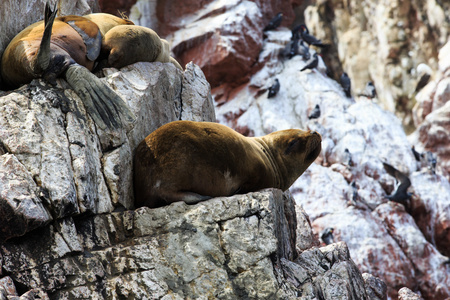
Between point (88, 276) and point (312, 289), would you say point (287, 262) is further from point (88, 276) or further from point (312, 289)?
point (88, 276)

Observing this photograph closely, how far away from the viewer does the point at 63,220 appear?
12.1ft

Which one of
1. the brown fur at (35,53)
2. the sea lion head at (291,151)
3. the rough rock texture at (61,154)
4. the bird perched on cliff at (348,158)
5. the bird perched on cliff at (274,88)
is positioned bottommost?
the bird perched on cliff at (348,158)

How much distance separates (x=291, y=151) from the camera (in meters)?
5.70

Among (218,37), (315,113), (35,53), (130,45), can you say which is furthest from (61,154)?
(218,37)

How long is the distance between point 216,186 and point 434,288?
426 inches

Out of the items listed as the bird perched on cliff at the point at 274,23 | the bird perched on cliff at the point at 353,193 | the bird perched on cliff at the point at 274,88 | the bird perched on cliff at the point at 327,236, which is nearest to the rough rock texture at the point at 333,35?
the bird perched on cliff at the point at 274,23

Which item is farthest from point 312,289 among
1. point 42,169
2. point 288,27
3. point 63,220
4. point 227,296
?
point 288,27

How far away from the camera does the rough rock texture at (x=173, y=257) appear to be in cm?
350

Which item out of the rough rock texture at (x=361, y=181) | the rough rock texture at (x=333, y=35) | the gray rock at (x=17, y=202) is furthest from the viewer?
the rough rock texture at (x=333, y=35)

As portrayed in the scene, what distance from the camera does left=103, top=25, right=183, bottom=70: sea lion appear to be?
5277mm

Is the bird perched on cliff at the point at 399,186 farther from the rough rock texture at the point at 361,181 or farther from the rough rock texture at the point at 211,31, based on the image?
the rough rock texture at the point at 211,31

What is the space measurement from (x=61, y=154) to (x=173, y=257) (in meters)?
1.17

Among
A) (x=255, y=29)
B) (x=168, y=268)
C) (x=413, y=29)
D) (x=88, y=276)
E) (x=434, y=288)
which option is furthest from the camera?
(x=413, y=29)

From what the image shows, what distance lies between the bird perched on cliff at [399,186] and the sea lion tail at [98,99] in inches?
428
